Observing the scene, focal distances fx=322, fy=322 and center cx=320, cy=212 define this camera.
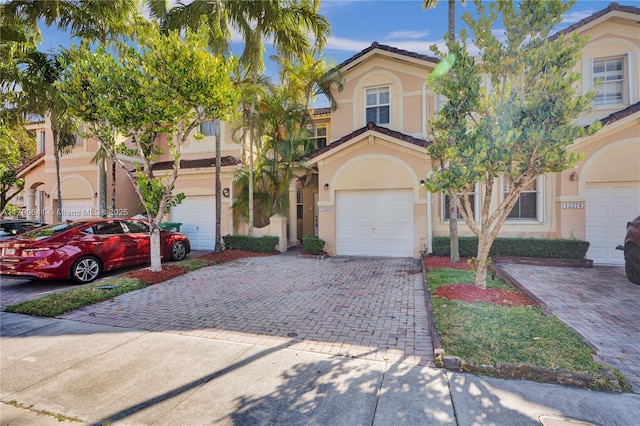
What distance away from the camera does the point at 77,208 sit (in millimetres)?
16828

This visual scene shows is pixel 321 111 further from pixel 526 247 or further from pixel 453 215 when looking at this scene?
pixel 526 247

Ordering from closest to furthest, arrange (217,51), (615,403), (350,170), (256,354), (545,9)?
(615,403)
(256,354)
(545,9)
(217,51)
(350,170)

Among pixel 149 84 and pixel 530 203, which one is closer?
pixel 149 84

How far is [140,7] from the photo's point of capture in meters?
12.2

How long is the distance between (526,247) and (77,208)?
66.7ft

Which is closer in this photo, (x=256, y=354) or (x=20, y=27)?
(x=256, y=354)

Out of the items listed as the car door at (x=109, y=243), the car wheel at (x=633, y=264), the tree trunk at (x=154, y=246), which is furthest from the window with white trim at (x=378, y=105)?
the car door at (x=109, y=243)

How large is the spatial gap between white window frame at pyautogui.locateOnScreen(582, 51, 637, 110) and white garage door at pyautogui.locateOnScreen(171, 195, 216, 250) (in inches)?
577

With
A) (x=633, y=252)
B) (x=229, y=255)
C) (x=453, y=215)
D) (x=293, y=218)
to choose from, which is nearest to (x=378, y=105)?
(x=453, y=215)

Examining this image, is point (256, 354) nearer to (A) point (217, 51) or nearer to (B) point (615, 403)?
(B) point (615, 403)

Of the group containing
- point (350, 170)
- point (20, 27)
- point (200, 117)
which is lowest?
point (350, 170)

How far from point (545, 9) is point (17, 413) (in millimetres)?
8714

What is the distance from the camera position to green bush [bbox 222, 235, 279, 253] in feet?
41.2

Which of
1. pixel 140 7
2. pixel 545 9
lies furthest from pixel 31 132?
pixel 545 9
